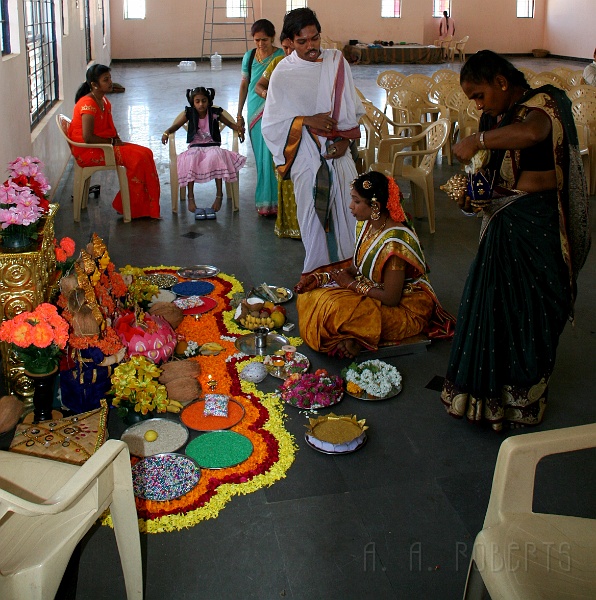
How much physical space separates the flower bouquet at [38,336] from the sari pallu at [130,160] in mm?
3389

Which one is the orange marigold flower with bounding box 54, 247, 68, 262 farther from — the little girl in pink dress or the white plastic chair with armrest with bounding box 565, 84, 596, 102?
the white plastic chair with armrest with bounding box 565, 84, 596, 102

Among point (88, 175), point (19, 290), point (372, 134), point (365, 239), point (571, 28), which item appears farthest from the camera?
point (571, 28)

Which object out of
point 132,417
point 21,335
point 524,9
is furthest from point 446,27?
point 21,335

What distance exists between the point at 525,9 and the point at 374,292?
2167 cm

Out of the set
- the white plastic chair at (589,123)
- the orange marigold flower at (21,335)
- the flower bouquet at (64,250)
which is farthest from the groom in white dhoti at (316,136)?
the white plastic chair at (589,123)

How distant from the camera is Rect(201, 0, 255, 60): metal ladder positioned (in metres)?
20.6

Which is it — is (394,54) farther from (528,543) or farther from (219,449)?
(528,543)

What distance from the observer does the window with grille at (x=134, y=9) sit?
66.4ft

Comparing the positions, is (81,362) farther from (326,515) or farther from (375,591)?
(375,591)

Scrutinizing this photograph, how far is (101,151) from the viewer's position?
6422 millimetres

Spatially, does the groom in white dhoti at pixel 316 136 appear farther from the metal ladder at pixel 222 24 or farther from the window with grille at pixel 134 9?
the window with grille at pixel 134 9

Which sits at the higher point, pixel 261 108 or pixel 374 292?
pixel 261 108

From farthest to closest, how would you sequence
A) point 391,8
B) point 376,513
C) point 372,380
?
1. point 391,8
2. point 372,380
3. point 376,513

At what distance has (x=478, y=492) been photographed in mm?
2924
